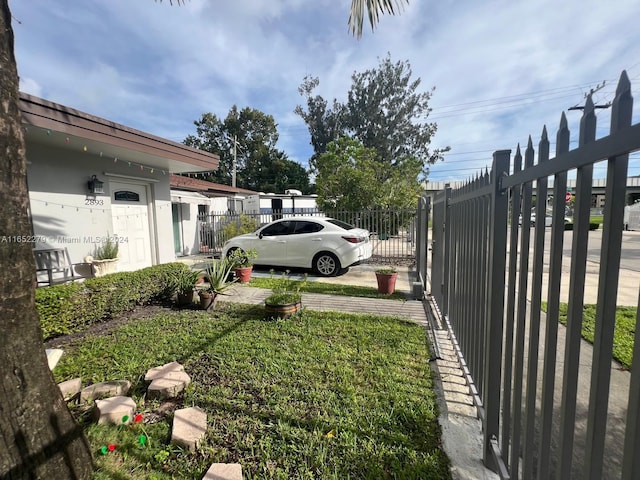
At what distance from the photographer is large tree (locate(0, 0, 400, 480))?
157 centimetres

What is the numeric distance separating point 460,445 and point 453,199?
2.47m

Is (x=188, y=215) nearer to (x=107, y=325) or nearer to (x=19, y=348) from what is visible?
(x=107, y=325)

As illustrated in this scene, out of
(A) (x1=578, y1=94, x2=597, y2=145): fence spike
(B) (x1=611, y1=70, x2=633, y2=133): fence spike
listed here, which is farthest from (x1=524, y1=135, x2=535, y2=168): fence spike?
(B) (x1=611, y1=70, x2=633, y2=133): fence spike

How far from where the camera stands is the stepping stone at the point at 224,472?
1.85 metres

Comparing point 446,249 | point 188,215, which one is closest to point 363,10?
point 446,249

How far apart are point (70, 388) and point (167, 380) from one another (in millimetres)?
810

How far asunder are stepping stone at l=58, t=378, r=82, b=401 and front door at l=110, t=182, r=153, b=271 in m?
4.74

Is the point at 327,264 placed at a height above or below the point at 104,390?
above

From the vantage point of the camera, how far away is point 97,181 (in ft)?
20.6

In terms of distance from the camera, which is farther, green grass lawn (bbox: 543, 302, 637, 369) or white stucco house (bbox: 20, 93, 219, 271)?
white stucco house (bbox: 20, 93, 219, 271)

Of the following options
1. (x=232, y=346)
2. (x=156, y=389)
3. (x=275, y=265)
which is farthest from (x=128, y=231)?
(x=156, y=389)

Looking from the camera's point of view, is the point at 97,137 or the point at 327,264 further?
the point at 327,264

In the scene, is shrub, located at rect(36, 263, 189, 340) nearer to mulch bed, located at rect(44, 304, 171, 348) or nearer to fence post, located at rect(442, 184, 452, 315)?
mulch bed, located at rect(44, 304, 171, 348)

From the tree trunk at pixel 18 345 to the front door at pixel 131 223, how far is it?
5902 mm
